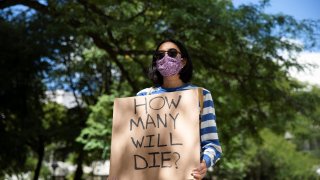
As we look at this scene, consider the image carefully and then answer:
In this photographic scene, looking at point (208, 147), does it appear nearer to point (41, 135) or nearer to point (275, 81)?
point (275, 81)

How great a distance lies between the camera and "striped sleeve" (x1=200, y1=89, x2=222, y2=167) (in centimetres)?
256

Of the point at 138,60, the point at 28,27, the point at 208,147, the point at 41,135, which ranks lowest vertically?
the point at 208,147

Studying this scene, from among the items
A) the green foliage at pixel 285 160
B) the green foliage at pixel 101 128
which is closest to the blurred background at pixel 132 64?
the green foliage at pixel 101 128

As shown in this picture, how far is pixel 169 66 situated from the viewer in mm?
2883

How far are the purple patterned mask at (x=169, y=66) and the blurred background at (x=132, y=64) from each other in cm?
643

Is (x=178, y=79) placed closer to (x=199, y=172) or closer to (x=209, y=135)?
(x=209, y=135)

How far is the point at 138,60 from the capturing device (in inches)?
521

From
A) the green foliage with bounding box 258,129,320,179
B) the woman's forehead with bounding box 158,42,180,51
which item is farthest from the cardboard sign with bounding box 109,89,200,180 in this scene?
the green foliage with bounding box 258,129,320,179

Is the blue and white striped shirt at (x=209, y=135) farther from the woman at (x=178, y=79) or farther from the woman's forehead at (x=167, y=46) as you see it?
the woman's forehead at (x=167, y=46)

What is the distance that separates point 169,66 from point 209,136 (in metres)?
0.53

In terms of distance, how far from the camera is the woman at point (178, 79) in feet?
8.64

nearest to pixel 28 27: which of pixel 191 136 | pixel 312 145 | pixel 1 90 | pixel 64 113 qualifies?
pixel 1 90

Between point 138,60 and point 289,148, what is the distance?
22958mm

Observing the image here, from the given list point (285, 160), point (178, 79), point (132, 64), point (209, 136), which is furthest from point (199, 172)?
point (285, 160)
